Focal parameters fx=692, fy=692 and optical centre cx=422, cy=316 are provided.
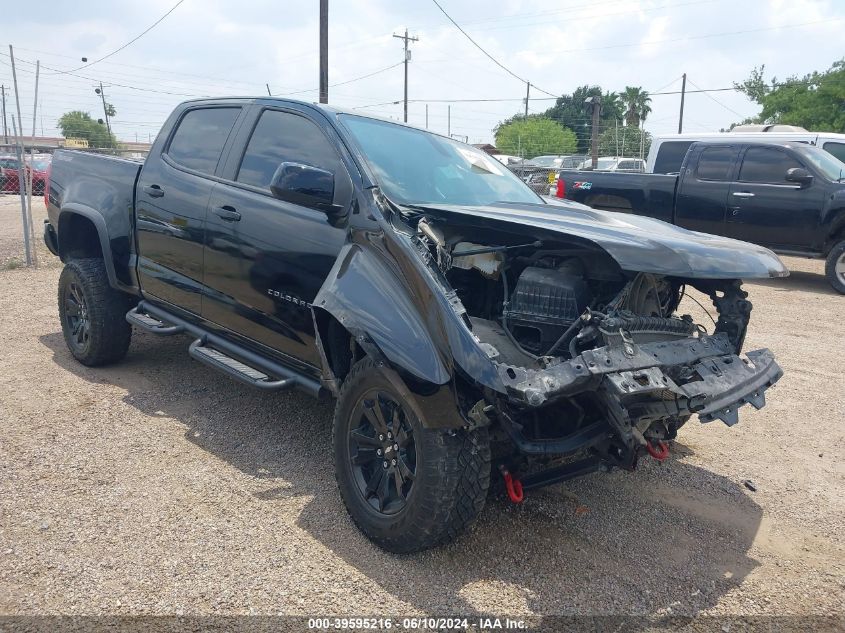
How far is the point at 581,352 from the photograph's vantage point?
2.76 metres

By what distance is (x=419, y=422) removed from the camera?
8.95ft

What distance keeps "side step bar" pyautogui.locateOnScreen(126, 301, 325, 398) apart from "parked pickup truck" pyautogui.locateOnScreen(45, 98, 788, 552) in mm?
14

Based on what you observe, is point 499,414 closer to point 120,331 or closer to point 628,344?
point 628,344

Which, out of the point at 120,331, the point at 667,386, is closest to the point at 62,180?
the point at 120,331

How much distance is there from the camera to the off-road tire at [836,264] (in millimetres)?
9008

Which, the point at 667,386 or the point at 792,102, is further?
the point at 792,102

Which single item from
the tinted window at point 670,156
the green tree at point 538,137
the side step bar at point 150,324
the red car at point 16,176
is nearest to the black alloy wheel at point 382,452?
the side step bar at point 150,324

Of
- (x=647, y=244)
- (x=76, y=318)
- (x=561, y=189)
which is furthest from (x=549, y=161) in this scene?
(x=647, y=244)

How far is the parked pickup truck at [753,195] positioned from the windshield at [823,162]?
13mm

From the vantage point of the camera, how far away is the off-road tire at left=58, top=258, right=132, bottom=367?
5.02 m

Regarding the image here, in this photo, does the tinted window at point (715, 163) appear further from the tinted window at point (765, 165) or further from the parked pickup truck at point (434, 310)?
the parked pickup truck at point (434, 310)

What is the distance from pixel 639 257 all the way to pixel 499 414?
Result: 802 mm

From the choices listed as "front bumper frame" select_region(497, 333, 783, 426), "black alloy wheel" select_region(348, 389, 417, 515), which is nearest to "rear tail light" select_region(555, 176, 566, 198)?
"front bumper frame" select_region(497, 333, 783, 426)

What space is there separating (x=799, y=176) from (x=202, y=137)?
7807mm
